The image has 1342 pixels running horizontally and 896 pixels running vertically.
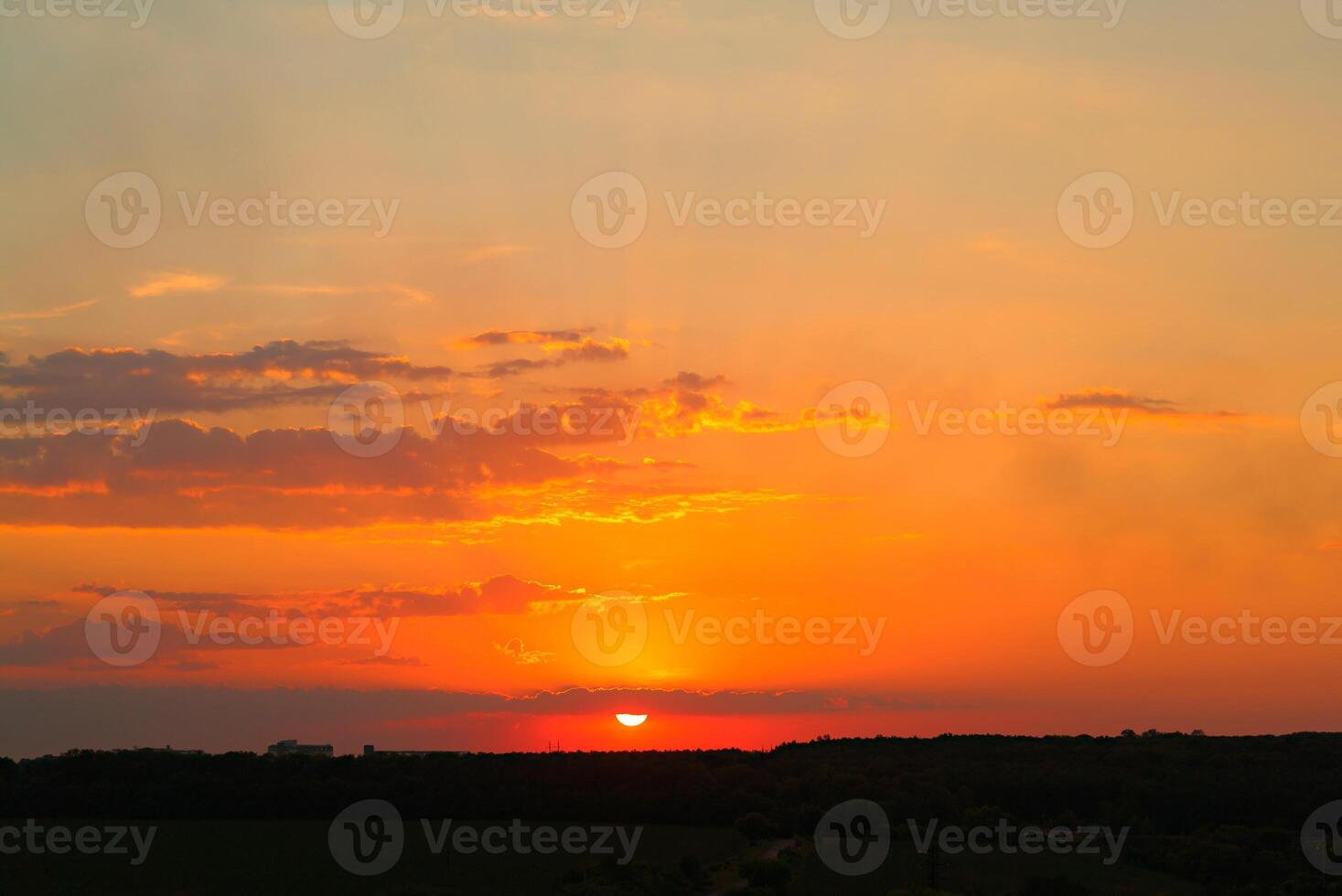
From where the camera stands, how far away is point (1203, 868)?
321 ft

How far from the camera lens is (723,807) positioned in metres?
142

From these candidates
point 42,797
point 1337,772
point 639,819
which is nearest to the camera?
point 42,797

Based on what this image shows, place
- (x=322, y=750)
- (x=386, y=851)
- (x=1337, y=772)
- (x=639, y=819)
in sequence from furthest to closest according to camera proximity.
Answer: (x=322, y=750), (x=1337, y=772), (x=639, y=819), (x=386, y=851)

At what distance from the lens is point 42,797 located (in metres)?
126

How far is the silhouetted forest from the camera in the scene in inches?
3642

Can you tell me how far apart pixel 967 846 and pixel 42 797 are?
88202 millimetres

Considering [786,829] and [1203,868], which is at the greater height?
[786,829]

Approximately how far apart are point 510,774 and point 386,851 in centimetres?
3707

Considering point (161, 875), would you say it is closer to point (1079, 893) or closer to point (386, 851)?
point (386, 851)

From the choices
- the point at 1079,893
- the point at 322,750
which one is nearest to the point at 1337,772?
the point at 1079,893

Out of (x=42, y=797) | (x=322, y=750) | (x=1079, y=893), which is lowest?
(x=1079, y=893)

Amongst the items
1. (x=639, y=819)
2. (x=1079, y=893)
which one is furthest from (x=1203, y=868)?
(x=639, y=819)

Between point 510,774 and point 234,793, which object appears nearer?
point 234,793

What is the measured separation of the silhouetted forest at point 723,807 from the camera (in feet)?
303
